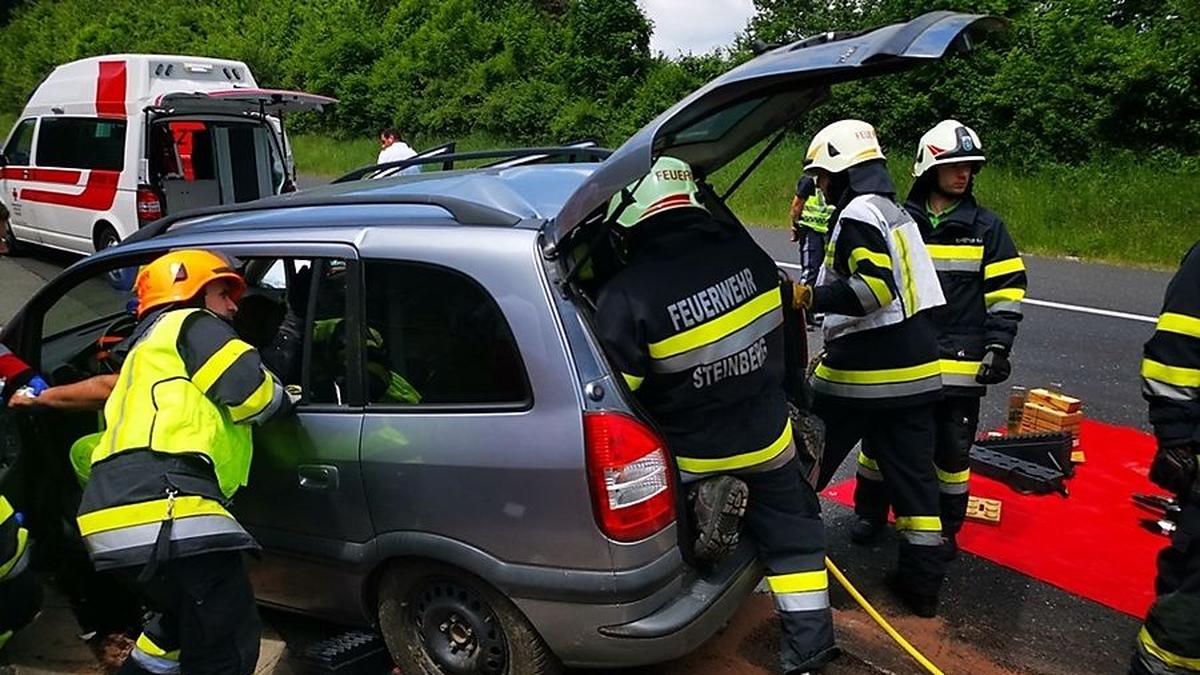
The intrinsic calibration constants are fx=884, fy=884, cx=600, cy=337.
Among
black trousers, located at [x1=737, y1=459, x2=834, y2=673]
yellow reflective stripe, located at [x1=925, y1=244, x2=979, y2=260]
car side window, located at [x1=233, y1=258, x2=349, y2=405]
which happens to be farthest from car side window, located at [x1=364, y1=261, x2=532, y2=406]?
yellow reflective stripe, located at [x1=925, y1=244, x2=979, y2=260]

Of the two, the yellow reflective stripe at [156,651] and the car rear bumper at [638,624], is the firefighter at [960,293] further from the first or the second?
the yellow reflective stripe at [156,651]

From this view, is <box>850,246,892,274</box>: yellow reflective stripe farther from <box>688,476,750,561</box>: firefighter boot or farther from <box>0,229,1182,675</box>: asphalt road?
<box>0,229,1182,675</box>: asphalt road

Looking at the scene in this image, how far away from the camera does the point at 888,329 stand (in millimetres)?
3283

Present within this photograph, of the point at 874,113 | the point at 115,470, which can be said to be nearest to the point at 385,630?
the point at 115,470

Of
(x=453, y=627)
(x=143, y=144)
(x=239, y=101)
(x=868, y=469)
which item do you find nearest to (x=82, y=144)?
(x=143, y=144)

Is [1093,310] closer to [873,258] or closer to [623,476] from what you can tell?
[873,258]

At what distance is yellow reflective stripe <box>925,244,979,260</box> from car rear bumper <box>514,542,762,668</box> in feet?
5.84

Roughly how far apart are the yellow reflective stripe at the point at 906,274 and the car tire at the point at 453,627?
179 centimetres

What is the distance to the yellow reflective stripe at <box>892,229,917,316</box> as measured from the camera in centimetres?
324

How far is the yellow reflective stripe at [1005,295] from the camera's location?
11.8 ft

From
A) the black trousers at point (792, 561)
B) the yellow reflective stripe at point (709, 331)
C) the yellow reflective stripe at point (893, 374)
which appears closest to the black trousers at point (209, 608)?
the yellow reflective stripe at point (709, 331)

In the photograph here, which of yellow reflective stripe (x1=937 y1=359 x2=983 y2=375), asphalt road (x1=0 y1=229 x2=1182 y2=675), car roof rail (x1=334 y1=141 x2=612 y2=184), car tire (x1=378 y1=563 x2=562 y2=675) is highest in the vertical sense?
car roof rail (x1=334 y1=141 x2=612 y2=184)

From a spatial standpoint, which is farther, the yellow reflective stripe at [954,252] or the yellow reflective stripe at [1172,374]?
the yellow reflective stripe at [954,252]

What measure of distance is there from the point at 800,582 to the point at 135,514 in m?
1.91
